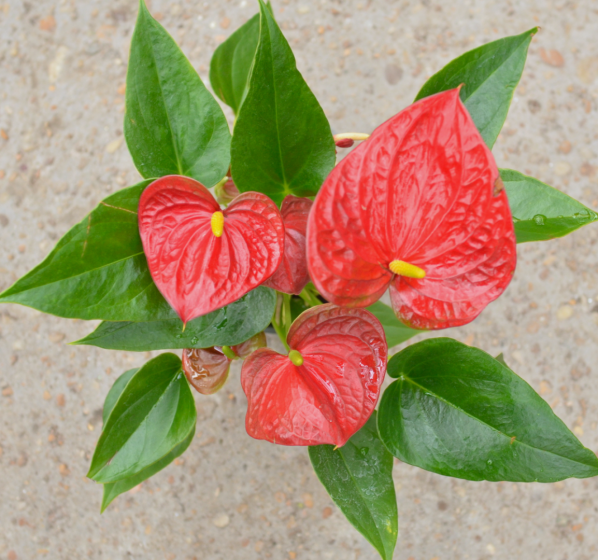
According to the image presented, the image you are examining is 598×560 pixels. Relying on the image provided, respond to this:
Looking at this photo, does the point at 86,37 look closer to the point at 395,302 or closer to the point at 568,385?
the point at 395,302

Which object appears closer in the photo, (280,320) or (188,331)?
(188,331)

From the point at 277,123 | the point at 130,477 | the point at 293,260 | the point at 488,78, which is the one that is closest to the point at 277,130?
the point at 277,123

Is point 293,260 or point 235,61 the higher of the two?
point 235,61

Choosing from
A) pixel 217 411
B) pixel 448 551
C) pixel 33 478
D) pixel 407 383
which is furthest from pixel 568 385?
pixel 33 478

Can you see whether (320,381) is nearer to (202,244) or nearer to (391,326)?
(202,244)

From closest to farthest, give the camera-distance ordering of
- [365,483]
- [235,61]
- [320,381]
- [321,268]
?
[321,268]
[320,381]
[365,483]
[235,61]

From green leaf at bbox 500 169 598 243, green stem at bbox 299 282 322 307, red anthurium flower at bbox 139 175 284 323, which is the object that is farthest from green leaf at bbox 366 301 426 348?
red anthurium flower at bbox 139 175 284 323

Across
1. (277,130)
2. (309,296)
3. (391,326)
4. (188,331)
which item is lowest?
(391,326)
